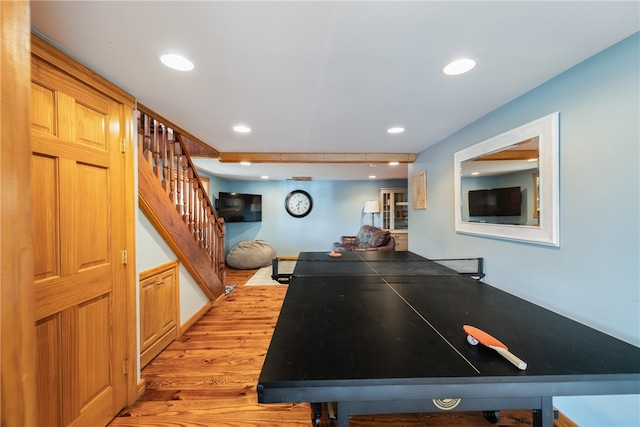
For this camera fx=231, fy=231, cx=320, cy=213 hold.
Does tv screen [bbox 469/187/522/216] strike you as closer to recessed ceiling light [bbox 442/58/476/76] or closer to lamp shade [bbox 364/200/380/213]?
recessed ceiling light [bbox 442/58/476/76]

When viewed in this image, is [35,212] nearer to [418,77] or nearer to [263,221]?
[418,77]

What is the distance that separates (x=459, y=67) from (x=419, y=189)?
1994 millimetres

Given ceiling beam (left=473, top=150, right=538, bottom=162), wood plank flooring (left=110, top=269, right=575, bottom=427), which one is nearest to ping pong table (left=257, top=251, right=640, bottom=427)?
wood plank flooring (left=110, top=269, right=575, bottom=427)

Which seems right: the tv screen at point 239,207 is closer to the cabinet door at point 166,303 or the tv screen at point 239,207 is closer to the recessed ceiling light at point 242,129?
the cabinet door at point 166,303

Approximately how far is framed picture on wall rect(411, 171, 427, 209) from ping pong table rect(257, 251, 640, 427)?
181cm

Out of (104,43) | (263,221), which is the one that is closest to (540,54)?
(104,43)

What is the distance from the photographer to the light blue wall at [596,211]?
1062 millimetres

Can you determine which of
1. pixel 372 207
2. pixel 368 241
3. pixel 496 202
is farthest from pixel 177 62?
pixel 372 207

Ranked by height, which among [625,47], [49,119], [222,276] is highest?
[625,47]

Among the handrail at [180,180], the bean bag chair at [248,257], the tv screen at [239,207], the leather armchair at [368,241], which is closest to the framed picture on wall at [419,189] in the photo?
the leather armchair at [368,241]

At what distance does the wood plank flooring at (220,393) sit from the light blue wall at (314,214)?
380 cm

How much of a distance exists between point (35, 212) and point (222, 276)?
2.69 metres

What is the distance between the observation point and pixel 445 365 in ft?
2.68

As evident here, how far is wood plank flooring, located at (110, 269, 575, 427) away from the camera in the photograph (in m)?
1.54
